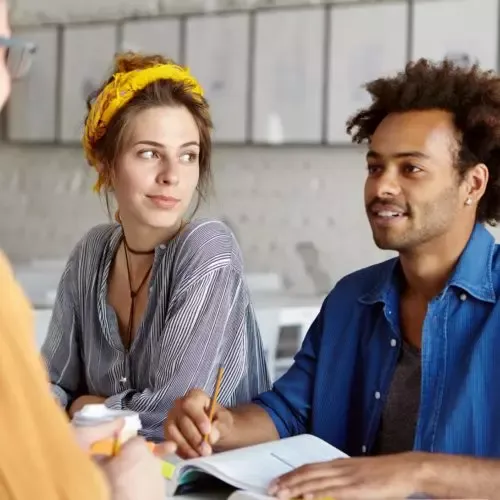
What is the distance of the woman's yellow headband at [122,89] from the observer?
5.88 feet

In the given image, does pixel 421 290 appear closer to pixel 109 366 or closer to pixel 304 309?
pixel 109 366

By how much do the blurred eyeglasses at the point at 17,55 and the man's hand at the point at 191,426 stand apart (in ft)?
2.40

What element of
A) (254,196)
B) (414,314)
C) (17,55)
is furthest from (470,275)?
(254,196)

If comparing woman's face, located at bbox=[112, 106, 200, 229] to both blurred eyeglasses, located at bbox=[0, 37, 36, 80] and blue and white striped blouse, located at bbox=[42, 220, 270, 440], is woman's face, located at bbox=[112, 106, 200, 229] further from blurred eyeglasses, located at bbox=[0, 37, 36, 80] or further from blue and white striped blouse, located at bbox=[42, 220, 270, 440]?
blurred eyeglasses, located at bbox=[0, 37, 36, 80]

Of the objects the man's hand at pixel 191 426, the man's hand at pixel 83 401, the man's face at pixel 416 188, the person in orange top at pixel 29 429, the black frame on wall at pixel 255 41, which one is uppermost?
the black frame on wall at pixel 255 41

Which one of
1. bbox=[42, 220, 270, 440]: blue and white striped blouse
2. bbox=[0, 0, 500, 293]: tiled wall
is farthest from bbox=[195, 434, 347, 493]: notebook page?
bbox=[0, 0, 500, 293]: tiled wall

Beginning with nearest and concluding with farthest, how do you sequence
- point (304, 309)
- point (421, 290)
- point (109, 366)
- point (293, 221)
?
1. point (421, 290)
2. point (109, 366)
3. point (304, 309)
4. point (293, 221)

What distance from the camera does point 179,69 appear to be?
1.86 metres

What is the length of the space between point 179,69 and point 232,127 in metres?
1.83

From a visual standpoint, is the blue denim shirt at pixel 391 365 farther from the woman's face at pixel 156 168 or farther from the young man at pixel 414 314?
the woman's face at pixel 156 168

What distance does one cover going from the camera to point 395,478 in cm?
120

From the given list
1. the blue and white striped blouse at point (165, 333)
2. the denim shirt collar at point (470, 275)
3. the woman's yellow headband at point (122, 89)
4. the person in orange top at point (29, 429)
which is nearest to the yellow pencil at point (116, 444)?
the person in orange top at point (29, 429)

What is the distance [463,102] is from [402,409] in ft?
1.79

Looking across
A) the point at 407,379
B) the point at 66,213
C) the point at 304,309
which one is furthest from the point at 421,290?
the point at 66,213
